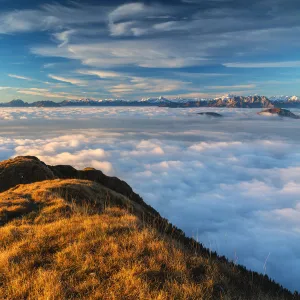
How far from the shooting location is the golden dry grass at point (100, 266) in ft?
17.5

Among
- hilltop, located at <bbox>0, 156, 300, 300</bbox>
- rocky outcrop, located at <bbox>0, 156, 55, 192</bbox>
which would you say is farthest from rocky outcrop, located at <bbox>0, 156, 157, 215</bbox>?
hilltop, located at <bbox>0, 156, 300, 300</bbox>

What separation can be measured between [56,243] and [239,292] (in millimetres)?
5582

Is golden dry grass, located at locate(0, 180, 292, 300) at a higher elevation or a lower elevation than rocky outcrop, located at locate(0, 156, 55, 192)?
higher

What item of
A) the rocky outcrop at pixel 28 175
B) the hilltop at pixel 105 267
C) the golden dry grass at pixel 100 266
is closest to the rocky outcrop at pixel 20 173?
the rocky outcrop at pixel 28 175

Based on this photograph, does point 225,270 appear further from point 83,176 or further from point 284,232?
point 284,232

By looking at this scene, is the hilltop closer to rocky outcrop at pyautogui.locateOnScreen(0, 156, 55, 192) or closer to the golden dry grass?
the golden dry grass

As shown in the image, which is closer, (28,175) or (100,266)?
(100,266)

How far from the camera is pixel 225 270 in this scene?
23.1 ft

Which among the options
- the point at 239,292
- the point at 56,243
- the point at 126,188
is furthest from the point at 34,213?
the point at 126,188

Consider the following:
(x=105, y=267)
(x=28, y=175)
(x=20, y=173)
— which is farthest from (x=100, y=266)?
(x=20, y=173)

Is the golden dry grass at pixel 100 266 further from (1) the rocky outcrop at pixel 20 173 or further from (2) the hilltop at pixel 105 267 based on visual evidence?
(1) the rocky outcrop at pixel 20 173

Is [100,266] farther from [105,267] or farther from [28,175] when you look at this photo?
[28,175]

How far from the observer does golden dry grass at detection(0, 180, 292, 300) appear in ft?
17.5

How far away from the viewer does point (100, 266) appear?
20.7 ft
